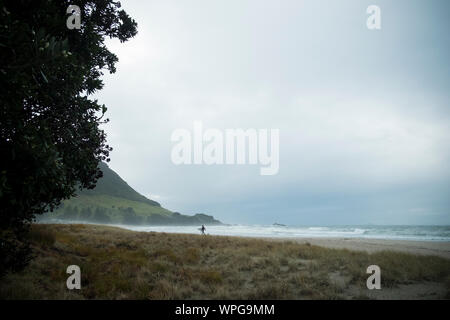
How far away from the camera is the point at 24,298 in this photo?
5.53m

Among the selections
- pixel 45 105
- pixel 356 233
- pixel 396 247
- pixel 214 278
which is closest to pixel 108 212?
pixel 356 233

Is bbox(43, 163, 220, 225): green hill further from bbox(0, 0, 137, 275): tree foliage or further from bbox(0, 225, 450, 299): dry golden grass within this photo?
bbox(0, 0, 137, 275): tree foliage

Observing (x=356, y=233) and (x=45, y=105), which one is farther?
(x=356, y=233)

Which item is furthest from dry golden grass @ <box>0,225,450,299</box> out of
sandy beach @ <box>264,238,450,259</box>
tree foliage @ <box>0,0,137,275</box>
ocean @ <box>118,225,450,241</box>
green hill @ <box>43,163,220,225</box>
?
green hill @ <box>43,163,220,225</box>

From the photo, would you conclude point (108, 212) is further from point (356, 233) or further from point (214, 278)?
point (214, 278)

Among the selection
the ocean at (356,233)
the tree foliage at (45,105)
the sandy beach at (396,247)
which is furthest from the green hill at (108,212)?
the tree foliage at (45,105)

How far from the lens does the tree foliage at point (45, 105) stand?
161 inches

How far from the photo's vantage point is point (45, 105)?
20.4 ft

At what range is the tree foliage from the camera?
13.4 feet

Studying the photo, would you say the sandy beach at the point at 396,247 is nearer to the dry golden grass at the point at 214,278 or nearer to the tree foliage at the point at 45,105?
the dry golden grass at the point at 214,278

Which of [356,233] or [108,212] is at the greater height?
[356,233]

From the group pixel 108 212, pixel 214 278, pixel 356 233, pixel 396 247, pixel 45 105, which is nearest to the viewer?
pixel 45 105

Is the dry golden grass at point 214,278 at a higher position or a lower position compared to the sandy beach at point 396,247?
higher
